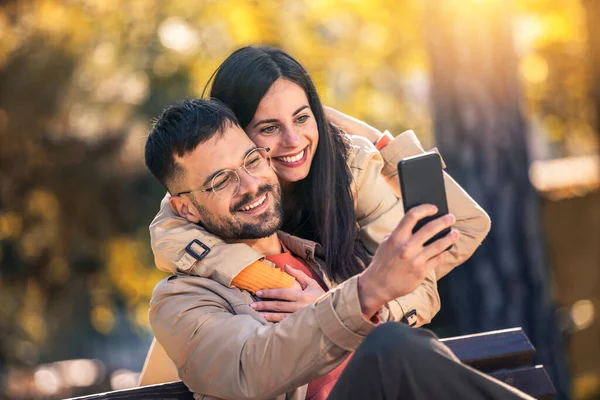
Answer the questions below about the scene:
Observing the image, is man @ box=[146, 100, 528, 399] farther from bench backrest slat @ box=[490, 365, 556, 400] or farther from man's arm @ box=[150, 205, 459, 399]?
bench backrest slat @ box=[490, 365, 556, 400]

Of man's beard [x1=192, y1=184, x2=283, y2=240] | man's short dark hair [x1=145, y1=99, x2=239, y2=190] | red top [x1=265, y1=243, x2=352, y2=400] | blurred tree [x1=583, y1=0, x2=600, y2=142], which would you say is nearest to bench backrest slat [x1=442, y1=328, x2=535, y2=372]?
red top [x1=265, y1=243, x2=352, y2=400]

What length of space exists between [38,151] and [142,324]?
2884 millimetres

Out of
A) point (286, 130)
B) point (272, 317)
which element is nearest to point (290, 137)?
point (286, 130)

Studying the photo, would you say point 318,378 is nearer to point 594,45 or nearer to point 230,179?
point 230,179

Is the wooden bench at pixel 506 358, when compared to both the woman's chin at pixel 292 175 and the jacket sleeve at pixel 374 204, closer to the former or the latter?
the jacket sleeve at pixel 374 204

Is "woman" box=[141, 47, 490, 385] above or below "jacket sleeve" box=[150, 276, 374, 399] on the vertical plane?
above

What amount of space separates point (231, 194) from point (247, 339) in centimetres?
63

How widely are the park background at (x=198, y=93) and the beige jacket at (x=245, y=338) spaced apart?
3.60 m

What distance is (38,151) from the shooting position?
939 centimetres

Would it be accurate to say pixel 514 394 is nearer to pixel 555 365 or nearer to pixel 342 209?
pixel 342 209

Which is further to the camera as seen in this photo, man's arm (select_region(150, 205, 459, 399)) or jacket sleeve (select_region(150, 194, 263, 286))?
jacket sleeve (select_region(150, 194, 263, 286))

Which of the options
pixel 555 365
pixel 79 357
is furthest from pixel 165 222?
pixel 79 357

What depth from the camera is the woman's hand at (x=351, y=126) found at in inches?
170

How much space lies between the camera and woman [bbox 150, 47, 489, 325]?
12.8 ft
